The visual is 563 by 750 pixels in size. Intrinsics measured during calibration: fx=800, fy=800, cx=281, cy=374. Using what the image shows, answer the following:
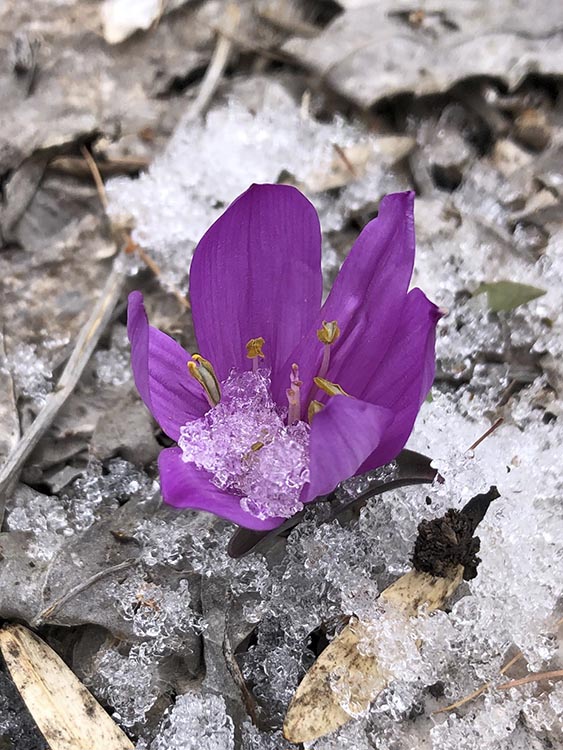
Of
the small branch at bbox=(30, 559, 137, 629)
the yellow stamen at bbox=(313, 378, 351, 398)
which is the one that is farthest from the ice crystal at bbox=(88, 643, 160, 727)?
the yellow stamen at bbox=(313, 378, 351, 398)

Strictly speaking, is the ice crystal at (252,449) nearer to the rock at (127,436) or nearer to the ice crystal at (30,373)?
the rock at (127,436)

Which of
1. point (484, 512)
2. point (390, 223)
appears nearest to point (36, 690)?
point (484, 512)

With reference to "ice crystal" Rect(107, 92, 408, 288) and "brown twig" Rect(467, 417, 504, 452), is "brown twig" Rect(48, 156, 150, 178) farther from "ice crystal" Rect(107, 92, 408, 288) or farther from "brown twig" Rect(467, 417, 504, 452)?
"brown twig" Rect(467, 417, 504, 452)

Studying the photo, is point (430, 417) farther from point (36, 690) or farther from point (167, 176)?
point (167, 176)

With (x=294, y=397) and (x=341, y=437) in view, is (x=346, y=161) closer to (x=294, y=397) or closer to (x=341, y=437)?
(x=294, y=397)

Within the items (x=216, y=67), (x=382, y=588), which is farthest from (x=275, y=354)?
(x=216, y=67)

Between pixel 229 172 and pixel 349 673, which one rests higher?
pixel 229 172
